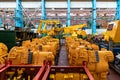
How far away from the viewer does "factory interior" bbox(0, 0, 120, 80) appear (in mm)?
3484

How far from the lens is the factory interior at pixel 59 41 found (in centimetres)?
348

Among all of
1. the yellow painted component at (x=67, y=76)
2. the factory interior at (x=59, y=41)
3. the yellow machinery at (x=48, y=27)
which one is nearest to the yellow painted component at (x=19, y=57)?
the factory interior at (x=59, y=41)

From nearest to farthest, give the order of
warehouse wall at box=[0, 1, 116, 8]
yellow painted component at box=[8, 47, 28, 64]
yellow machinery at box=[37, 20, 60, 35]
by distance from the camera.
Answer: yellow painted component at box=[8, 47, 28, 64], yellow machinery at box=[37, 20, 60, 35], warehouse wall at box=[0, 1, 116, 8]

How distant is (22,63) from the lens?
149 inches

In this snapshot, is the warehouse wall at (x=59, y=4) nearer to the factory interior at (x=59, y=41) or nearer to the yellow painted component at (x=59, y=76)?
the factory interior at (x=59, y=41)

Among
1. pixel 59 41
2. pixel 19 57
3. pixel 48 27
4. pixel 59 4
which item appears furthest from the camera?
pixel 59 4

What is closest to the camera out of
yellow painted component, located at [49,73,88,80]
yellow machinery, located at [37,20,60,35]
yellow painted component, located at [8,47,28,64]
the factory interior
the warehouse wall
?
yellow painted component, located at [49,73,88,80]

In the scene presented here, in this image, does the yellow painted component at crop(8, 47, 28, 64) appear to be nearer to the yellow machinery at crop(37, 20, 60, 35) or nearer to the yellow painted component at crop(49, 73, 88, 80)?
the yellow painted component at crop(49, 73, 88, 80)

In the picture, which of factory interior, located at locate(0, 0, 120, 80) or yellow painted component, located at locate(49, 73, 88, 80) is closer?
yellow painted component, located at locate(49, 73, 88, 80)

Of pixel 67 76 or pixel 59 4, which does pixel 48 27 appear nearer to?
pixel 59 4

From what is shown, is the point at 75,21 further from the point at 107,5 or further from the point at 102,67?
the point at 102,67

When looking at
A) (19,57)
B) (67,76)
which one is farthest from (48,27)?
(67,76)

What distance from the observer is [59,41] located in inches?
583

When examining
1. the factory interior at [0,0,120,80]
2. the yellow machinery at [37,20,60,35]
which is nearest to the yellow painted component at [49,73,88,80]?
the factory interior at [0,0,120,80]
